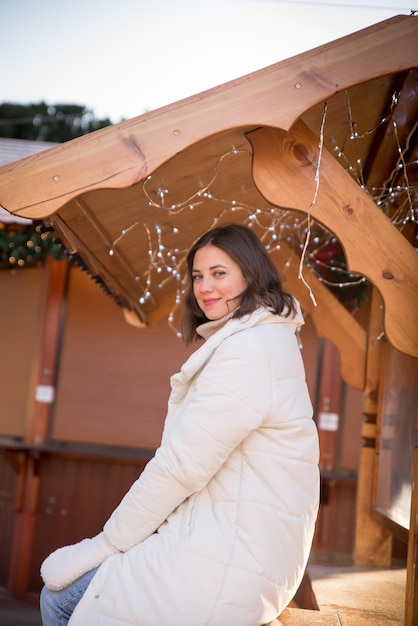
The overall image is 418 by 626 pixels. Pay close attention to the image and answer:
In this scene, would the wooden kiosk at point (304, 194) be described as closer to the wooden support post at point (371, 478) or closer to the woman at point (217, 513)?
the wooden support post at point (371, 478)

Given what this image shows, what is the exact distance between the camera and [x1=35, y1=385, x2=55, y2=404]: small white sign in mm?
7305

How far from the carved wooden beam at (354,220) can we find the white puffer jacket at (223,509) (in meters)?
0.58

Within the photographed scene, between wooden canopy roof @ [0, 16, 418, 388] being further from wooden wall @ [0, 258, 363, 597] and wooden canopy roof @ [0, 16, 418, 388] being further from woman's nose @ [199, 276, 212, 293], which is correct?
wooden wall @ [0, 258, 363, 597]

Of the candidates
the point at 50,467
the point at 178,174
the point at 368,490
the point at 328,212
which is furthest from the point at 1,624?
the point at 328,212

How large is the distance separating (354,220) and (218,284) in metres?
0.54

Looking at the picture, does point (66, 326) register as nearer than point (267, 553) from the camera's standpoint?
No

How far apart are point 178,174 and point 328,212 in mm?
921

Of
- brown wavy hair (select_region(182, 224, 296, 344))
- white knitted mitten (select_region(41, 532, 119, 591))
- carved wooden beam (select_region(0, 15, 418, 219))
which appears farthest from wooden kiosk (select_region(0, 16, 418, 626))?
white knitted mitten (select_region(41, 532, 119, 591))

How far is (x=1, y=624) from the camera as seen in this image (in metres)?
6.10

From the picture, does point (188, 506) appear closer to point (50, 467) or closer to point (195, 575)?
point (195, 575)

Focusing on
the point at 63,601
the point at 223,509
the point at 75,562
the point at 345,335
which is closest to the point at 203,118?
the point at 223,509

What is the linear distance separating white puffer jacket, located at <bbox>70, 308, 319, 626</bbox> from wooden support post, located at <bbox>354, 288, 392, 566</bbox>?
2.35 meters

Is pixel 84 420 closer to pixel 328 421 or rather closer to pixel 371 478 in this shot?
pixel 328 421

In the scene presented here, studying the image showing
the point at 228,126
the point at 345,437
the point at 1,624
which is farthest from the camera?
the point at 345,437
